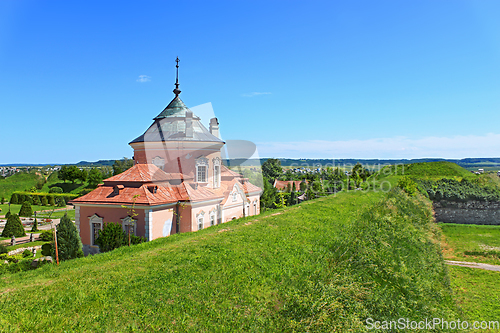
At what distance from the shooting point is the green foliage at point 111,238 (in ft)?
40.9

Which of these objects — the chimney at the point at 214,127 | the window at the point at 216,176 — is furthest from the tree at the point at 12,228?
the chimney at the point at 214,127

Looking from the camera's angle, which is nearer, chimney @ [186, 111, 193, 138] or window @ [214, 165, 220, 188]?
chimney @ [186, 111, 193, 138]

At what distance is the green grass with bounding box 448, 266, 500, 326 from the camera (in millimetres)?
9484

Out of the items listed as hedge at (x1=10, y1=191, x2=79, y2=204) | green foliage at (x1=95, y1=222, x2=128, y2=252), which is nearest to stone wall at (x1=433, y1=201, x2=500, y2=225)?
green foliage at (x1=95, y1=222, x2=128, y2=252)

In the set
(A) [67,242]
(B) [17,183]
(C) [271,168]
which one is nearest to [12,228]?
(A) [67,242]

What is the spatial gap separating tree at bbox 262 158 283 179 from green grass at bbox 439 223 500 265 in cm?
3276

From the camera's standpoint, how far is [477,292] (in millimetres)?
11789

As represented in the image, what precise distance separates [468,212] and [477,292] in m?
24.0

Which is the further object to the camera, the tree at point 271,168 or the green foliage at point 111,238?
the tree at point 271,168

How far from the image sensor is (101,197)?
1474 cm

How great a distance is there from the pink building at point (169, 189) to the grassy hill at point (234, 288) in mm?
5836

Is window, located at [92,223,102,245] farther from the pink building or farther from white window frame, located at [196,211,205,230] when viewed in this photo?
white window frame, located at [196,211,205,230]

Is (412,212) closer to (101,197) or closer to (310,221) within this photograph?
(310,221)

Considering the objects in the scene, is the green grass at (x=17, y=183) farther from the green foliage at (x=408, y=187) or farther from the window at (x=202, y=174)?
the green foliage at (x=408, y=187)
